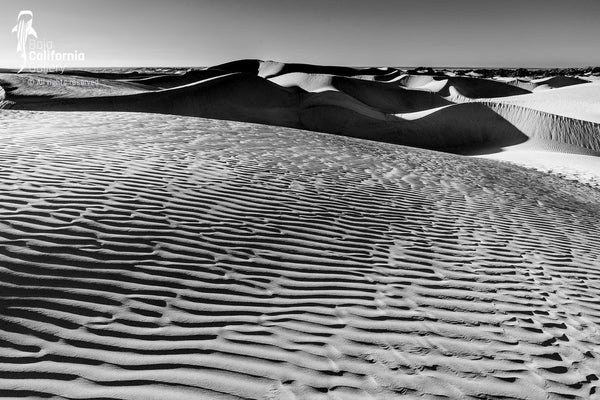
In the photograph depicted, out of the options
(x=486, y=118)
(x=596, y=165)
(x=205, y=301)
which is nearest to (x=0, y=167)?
(x=205, y=301)

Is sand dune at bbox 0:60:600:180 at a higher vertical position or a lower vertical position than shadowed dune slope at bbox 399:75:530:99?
lower

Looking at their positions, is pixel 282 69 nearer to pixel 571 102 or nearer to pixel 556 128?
pixel 571 102

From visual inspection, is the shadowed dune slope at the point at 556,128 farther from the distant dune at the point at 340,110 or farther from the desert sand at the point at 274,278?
the desert sand at the point at 274,278

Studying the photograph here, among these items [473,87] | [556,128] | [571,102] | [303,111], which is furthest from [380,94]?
[556,128]

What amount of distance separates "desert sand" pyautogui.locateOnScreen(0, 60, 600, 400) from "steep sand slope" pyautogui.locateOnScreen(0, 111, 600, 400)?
0.7 inches

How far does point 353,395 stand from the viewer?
2.83 metres

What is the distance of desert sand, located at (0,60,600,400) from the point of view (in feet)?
9.62

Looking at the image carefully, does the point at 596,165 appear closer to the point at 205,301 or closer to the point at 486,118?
the point at 486,118

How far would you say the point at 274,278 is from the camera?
4.30 metres

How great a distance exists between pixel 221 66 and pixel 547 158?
6024cm

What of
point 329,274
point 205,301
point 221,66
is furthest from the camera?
point 221,66

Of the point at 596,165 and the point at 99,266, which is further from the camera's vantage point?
the point at 596,165

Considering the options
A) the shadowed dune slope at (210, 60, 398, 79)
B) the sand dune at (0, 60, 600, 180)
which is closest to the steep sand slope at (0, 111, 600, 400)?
the sand dune at (0, 60, 600, 180)

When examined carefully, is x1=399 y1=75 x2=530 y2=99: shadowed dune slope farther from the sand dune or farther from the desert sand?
the desert sand
